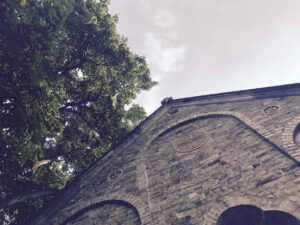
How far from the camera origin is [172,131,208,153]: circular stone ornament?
29.2 ft

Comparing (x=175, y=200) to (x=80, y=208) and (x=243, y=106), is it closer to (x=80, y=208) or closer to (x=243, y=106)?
(x=80, y=208)

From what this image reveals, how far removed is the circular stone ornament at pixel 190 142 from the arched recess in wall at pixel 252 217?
2.32 m

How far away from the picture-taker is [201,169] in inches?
316

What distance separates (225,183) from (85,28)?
831 cm

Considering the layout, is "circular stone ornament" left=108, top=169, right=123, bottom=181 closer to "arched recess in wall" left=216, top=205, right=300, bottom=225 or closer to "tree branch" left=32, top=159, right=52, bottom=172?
"arched recess in wall" left=216, top=205, right=300, bottom=225

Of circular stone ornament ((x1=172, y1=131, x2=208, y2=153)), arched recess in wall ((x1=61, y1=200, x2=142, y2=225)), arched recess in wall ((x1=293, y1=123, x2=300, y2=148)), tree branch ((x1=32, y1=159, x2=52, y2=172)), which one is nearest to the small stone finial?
circular stone ornament ((x1=172, y1=131, x2=208, y2=153))

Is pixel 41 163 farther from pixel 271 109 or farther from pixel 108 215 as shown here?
pixel 271 109

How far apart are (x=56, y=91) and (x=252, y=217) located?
7928 millimetres

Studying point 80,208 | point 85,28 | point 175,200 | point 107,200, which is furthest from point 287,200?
point 85,28

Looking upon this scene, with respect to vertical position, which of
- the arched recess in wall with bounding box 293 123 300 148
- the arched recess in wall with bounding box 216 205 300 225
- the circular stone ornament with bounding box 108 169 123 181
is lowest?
the arched recess in wall with bounding box 216 205 300 225

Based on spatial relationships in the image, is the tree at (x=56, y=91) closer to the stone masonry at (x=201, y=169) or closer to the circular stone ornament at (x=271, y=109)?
the stone masonry at (x=201, y=169)

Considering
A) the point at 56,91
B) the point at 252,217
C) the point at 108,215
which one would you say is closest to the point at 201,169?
the point at 252,217

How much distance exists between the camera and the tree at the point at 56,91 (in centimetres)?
901

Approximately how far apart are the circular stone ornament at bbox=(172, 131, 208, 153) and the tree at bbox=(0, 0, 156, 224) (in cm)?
387
